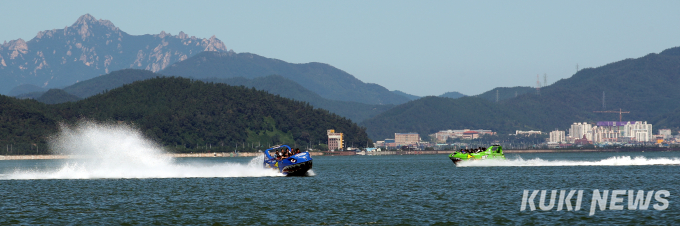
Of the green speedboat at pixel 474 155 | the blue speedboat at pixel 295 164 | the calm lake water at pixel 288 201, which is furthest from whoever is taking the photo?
the green speedboat at pixel 474 155

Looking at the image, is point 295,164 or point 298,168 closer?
point 295,164

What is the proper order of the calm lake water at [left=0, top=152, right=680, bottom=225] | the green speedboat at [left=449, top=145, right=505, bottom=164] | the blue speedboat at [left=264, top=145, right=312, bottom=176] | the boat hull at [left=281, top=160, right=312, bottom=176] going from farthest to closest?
the green speedboat at [left=449, top=145, right=505, bottom=164]
the boat hull at [left=281, top=160, right=312, bottom=176]
the blue speedboat at [left=264, top=145, right=312, bottom=176]
the calm lake water at [left=0, top=152, right=680, bottom=225]

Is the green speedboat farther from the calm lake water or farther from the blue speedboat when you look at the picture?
the blue speedboat

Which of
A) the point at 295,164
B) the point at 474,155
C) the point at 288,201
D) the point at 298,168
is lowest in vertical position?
the point at 288,201

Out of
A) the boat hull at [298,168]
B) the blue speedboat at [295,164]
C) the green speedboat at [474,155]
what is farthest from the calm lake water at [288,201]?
the green speedboat at [474,155]

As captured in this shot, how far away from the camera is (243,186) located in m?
86.6

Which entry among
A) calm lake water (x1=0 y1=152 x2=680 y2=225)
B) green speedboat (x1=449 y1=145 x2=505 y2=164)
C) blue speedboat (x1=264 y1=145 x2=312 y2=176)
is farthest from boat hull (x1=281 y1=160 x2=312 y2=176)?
green speedboat (x1=449 y1=145 x2=505 y2=164)

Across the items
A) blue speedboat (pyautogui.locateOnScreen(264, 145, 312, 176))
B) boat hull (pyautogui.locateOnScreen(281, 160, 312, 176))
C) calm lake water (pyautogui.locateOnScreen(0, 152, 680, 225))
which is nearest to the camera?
calm lake water (pyautogui.locateOnScreen(0, 152, 680, 225))

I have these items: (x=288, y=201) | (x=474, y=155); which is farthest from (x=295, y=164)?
(x=474, y=155)

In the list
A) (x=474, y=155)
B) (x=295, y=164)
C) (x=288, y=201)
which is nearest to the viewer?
(x=288, y=201)

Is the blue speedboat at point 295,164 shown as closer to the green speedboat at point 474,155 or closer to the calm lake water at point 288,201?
the calm lake water at point 288,201

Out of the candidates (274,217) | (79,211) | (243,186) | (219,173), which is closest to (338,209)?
(274,217)

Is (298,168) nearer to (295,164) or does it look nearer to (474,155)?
(295,164)

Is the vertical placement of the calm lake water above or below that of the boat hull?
below
